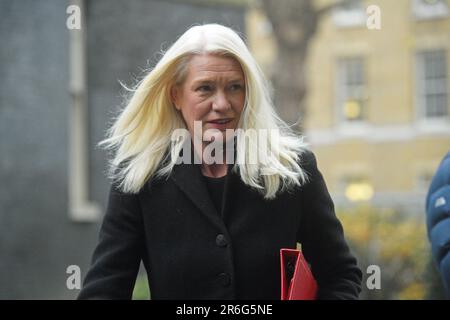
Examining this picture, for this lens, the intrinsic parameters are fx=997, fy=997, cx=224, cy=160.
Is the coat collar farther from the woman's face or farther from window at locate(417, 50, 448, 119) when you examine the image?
window at locate(417, 50, 448, 119)

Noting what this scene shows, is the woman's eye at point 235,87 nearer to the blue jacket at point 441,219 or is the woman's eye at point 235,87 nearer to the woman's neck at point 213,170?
the woman's neck at point 213,170

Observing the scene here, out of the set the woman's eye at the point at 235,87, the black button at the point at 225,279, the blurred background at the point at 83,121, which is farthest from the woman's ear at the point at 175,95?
the blurred background at the point at 83,121

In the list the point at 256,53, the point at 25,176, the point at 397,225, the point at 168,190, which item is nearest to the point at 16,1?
the point at 25,176

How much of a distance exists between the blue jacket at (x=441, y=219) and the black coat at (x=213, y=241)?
764 millimetres

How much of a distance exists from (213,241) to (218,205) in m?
0.14

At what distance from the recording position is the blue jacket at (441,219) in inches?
145

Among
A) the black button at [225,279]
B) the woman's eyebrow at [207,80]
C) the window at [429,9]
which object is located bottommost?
the black button at [225,279]

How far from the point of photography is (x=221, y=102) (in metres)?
2.96

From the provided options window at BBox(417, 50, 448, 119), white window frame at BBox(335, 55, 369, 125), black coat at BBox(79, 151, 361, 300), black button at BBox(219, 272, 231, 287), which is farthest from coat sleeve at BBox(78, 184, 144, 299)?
white window frame at BBox(335, 55, 369, 125)

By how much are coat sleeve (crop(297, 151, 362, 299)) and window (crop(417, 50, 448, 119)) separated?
23372 mm

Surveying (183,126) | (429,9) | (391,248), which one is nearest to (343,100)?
(429,9)

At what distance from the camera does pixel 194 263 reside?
295 centimetres

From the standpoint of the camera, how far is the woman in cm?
294
